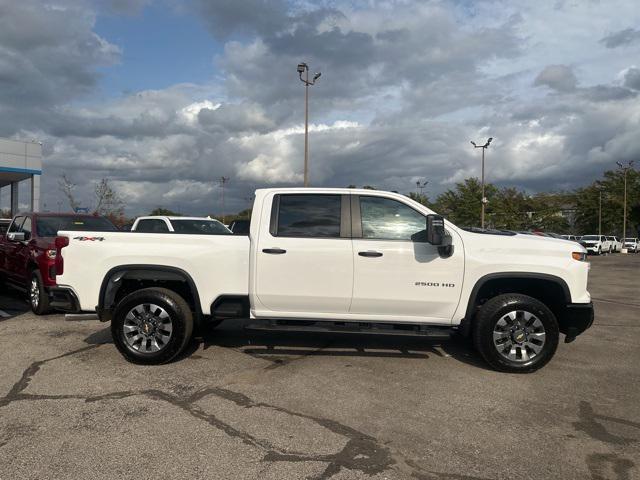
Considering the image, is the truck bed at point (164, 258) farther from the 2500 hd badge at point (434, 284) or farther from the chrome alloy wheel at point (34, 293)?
the chrome alloy wheel at point (34, 293)

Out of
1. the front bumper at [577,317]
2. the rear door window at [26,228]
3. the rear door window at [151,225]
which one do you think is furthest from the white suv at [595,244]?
the rear door window at [26,228]

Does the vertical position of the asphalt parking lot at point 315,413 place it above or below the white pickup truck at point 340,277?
below

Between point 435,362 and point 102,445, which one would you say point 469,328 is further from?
point 102,445

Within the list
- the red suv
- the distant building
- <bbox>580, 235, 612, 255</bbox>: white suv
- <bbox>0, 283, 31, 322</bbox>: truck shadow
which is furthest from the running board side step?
<bbox>580, 235, 612, 255</bbox>: white suv

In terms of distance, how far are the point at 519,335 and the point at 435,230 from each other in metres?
1.47

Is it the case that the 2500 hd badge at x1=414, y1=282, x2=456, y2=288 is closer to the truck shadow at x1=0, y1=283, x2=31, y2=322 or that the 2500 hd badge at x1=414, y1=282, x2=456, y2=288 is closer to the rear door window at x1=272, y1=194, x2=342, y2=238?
the rear door window at x1=272, y1=194, x2=342, y2=238

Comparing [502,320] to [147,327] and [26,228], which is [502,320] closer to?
[147,327]

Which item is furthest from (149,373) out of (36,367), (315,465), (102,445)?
(315,465)

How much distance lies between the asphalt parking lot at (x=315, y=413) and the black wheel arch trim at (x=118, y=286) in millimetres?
576

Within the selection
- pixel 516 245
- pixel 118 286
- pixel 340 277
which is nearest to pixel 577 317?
pixel 516 245

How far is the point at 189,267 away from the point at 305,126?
20366 mm

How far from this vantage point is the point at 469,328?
548 cm

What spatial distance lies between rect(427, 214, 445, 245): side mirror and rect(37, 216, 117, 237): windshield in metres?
6.22

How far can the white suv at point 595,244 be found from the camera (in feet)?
128
